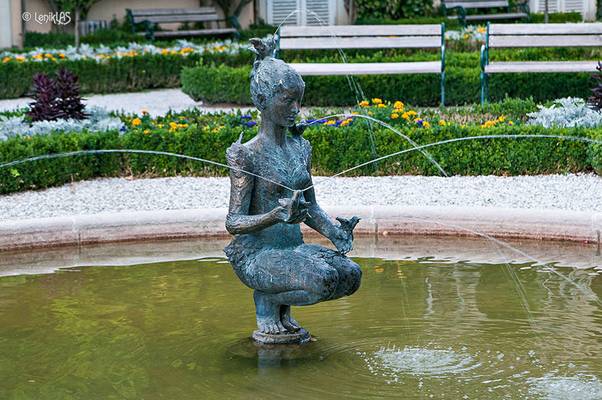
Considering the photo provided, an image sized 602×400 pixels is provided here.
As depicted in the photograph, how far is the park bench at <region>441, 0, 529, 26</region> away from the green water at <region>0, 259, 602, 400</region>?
15757mm

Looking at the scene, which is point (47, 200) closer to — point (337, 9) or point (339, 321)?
point (339, 321)

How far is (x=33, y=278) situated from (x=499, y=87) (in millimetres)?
8084

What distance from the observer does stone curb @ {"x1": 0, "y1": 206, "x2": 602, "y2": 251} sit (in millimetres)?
7527

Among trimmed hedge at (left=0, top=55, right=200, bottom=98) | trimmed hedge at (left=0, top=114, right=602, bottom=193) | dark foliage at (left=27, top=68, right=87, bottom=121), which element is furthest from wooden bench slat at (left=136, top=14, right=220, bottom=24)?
trimmed hedge at (left=0, top=114, right=602, bottom=193)

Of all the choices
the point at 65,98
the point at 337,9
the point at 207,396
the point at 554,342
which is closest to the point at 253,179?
the point at 207,396

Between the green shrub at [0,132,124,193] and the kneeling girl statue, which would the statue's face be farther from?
the green shrub at [0,132,124,193]

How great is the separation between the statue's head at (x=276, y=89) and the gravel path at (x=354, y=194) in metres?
2.96

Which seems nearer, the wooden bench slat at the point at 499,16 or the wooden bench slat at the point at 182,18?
the wooden bench slat at the point at 182,18

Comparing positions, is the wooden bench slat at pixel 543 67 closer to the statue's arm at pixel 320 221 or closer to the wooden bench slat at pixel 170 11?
the statue's arm at pixel 320 221

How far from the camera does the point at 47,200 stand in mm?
8891

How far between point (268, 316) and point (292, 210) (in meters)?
0.75

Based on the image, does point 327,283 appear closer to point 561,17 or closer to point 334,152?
point 334,152

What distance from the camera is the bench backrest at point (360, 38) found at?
14.6 metres

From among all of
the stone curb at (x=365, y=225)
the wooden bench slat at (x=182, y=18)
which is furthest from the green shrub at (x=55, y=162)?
the wooden bench slat at (x=182, y=18)
